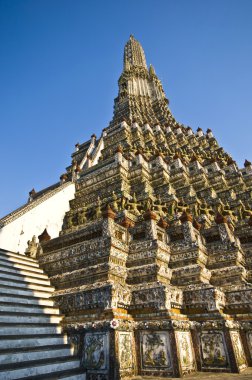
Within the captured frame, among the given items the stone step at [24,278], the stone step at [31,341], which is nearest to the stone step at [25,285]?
the stone step at [24,278]

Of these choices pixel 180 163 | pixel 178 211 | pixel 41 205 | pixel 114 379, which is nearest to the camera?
pixel 114 379

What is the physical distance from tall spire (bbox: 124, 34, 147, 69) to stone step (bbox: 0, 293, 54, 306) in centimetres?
4611

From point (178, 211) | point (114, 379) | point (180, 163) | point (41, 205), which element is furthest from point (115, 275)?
point (180, 163)

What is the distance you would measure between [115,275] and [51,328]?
7.16 feet

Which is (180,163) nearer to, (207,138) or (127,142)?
(127,142)

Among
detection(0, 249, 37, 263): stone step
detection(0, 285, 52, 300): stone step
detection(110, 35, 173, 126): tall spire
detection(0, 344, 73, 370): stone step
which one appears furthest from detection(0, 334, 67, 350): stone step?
detection(110, 35, 173, 126): tall spire

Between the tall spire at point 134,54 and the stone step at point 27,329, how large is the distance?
47046 millimetres

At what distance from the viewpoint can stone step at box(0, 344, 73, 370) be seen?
4867mm

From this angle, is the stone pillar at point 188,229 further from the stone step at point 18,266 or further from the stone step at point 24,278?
the stone step at point 18,266

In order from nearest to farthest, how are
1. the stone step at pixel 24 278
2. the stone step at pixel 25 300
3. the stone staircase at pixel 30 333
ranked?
1. the stone staircase at pixel 30 333
2. the stone step at pixel 25 300
3. the stone step at pixel 24 278

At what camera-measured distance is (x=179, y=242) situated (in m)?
9.06

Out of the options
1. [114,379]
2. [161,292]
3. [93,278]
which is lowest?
[114,379]

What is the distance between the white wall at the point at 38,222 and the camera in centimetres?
1115

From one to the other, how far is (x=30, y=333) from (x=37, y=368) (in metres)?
1.22
